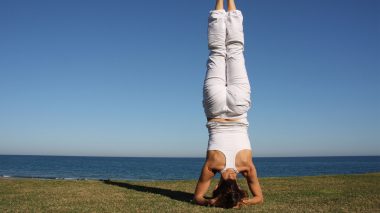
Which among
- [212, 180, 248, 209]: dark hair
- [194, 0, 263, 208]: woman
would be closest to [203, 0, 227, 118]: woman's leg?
[194, 0, 263, 208]: woman

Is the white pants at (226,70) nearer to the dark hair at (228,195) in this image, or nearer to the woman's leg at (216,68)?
the woman's leg at (216,68)

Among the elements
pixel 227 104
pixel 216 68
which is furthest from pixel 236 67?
pixel 227 104

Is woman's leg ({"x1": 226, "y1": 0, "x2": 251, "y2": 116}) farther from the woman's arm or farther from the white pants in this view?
the woman's arm

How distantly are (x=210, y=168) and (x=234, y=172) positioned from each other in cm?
57

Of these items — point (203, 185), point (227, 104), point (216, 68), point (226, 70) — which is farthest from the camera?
point (226, 70)

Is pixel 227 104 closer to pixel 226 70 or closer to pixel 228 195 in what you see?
pixel 226 70

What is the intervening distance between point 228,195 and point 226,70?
312cm

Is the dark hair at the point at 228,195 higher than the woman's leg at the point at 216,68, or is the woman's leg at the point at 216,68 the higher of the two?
the woman's leg at the point at 216,68

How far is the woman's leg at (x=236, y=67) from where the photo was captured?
8898 mm

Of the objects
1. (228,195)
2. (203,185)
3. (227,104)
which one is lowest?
(228,195)

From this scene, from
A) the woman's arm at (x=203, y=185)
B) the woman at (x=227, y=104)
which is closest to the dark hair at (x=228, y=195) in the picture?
the woman at (x=227, y=104)

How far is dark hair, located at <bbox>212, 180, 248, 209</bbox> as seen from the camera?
25.1 feet

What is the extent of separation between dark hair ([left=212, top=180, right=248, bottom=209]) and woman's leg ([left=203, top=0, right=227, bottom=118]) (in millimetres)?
1809

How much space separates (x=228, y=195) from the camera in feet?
25.2
